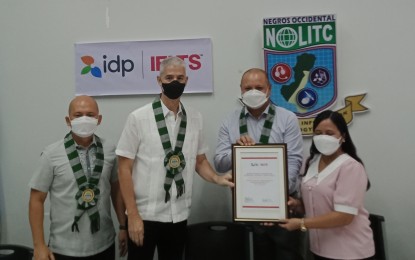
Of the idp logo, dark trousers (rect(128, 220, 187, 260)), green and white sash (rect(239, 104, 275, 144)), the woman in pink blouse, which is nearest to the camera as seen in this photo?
the woman in pink blouse

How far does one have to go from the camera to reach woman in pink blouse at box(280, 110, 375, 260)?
5.52 ft

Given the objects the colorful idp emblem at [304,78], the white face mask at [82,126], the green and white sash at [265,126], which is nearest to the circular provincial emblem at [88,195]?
the white face mask at [82,126]

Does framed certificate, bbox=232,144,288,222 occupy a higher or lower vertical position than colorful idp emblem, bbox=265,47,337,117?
lower

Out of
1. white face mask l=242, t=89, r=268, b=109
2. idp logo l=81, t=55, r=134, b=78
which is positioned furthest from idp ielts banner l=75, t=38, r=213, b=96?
white face mask l=242, t=89, r=268, b=109

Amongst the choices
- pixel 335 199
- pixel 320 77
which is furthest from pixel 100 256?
pixel 320 77

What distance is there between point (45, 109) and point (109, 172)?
1108 mm

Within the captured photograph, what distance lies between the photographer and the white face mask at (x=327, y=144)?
1748 millimetres

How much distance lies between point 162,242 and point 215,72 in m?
1.29

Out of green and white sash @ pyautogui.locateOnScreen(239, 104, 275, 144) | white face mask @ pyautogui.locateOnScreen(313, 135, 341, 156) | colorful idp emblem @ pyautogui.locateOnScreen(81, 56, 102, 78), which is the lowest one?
white face mask @ pyautogui.locateOnScreen(313, 135, 341, 156)

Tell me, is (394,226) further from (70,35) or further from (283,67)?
(70,35)

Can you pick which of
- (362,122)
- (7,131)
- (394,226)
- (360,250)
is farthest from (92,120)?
(394,226)

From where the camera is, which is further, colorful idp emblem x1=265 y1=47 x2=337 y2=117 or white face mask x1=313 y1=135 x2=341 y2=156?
colorful idp emblem x1=265 y1=47 x2=337 y2=117

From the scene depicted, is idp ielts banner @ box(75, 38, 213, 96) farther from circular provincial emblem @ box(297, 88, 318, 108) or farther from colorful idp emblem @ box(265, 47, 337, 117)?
circular provincial emblem @ box(297, 88, 318, 108)

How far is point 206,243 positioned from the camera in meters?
2.23
